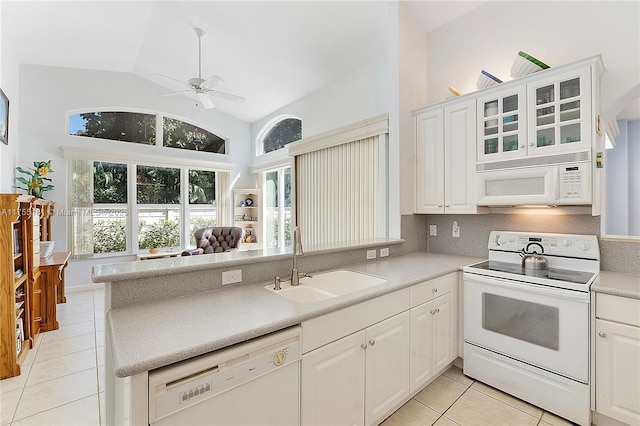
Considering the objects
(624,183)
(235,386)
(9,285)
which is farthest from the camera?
(624,183)

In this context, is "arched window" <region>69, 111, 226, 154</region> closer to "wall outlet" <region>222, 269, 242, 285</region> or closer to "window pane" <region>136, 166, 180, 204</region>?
"window pane" <region>136, 166, 180, 204</region>

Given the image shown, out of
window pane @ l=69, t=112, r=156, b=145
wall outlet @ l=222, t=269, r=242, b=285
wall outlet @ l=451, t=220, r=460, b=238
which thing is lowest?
wall outlet @ l=222, t=269, r=242, b=285

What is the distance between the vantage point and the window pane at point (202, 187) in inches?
251

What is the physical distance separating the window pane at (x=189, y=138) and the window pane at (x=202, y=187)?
55 centimetres

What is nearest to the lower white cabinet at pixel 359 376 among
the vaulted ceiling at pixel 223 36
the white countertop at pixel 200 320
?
the white countertop at pixel 200 320

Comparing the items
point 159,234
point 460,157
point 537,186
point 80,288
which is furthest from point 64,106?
point 537,186

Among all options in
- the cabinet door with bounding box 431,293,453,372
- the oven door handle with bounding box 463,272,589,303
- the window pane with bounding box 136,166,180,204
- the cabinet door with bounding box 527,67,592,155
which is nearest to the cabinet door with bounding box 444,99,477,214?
the cabinet door with bounding box 527,67,592,155

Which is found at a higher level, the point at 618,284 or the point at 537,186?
the point at 537,186

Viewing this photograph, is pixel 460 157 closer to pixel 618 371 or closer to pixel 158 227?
pixel 618 371

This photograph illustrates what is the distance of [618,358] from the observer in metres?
1.74

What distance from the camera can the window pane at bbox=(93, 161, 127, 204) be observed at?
208 inches

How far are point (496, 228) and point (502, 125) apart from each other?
3.11 ft

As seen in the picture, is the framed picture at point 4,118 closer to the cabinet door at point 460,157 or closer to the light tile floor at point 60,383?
the light tile floor at point 60,383

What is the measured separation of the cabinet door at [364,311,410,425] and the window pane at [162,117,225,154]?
594cm
